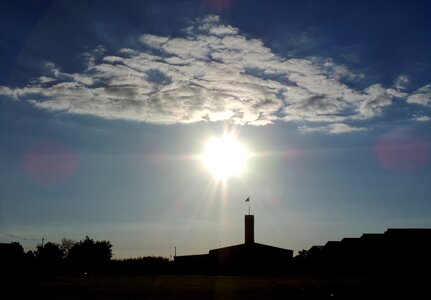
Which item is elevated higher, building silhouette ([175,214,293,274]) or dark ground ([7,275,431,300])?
building silhouette ([175,214,293,274])

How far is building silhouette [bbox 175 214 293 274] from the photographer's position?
309 ft

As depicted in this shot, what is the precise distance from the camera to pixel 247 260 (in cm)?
9438

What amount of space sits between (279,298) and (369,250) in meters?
50.7

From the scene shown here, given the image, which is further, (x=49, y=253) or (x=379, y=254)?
(x=49, y=253)

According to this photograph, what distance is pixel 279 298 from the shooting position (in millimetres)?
27672

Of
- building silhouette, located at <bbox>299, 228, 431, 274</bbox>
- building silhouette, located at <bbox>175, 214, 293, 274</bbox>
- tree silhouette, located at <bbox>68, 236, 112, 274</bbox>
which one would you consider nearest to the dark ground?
building silhouette, located at <bbox>299, 228, 431, 274</bbox>

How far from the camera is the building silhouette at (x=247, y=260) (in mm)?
94188

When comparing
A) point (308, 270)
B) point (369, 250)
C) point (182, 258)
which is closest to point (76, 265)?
point (182, 258)

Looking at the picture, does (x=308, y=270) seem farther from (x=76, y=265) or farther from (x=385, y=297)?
(x=385, y=297)

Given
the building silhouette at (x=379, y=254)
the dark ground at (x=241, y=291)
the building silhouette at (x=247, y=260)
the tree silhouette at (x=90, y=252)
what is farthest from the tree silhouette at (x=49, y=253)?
the dark ground at (x=241, y=291)

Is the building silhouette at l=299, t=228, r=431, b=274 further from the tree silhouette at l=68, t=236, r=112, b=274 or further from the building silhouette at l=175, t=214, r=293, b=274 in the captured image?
the tree silhouette at l=68, t=236, r=112, b=274

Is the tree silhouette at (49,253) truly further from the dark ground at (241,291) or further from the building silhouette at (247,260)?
the dark ground at (241,291)

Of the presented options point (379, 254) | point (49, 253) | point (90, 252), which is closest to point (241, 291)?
point (379, 254)

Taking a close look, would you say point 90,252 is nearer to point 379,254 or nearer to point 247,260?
point 247,260
